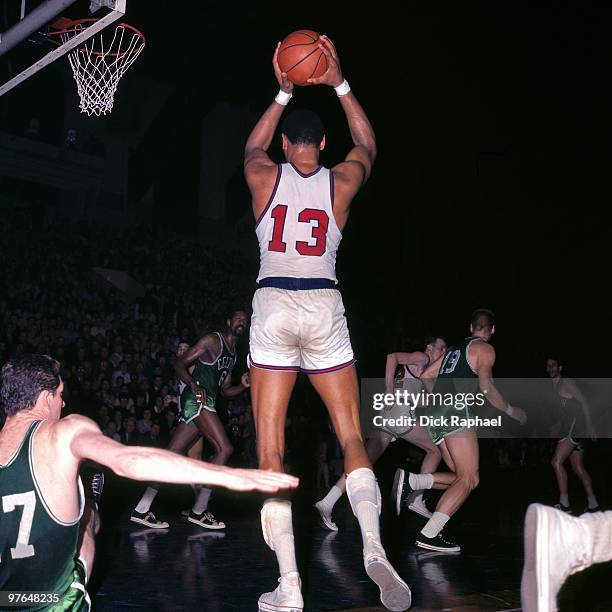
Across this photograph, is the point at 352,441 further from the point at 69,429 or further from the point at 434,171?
the point at 434,171

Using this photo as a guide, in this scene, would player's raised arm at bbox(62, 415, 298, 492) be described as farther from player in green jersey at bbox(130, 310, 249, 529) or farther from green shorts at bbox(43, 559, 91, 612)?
player in green jersey at bbox(130, 310, 249, 529)

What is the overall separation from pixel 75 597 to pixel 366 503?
1.57 metres

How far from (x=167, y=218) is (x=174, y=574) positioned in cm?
2306

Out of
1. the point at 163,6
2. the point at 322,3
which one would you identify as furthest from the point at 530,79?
the point at 163,6

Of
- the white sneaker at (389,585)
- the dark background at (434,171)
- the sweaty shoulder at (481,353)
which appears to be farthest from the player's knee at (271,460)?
the dark background at (434,171)

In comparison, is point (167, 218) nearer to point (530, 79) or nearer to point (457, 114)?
point (457, 114)

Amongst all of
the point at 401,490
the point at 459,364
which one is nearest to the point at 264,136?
the point at 459,364

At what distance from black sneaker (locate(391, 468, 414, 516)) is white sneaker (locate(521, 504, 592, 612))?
5893 millimetres

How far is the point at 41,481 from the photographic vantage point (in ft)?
9.97

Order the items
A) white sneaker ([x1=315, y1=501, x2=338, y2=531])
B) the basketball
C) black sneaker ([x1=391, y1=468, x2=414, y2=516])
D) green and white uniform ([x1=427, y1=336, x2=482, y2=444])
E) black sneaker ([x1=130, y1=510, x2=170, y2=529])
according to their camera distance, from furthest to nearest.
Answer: black sneaker ([x1=391, y1=468, x2=414, y2=516]) < white sneaker ([x1=315, y1=501, x2=338, y2=531]) < black sneaker ([x1=130, y1=510, x2=170, y2=529]) < green and white uniform ([x1=427, y1=336, x2=482, y2=444]) < the basketball

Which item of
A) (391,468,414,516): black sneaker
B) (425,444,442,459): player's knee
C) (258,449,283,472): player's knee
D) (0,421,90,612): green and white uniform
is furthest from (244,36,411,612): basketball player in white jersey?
(425,444,442,459): player's knee

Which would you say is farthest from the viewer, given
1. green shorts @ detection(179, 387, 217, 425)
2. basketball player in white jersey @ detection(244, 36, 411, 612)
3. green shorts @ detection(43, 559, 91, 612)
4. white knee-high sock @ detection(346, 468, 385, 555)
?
green shorts @ detection(179, 387, 217, 425)

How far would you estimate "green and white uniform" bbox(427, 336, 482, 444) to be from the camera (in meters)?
7.43

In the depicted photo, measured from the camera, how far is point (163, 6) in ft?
66.6
